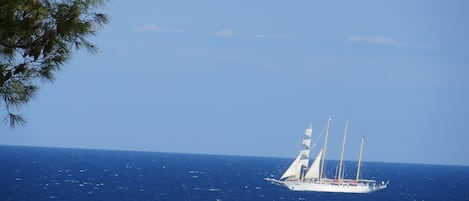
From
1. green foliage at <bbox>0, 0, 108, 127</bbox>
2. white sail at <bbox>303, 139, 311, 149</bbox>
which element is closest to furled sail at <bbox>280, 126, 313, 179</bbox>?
white sail at <bbox>303, 139, 311, 149</bbox>

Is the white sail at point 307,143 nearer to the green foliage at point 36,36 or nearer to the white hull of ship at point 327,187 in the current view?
the white hull of ship at point 327,187

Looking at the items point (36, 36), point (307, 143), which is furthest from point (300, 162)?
point (36, 36)

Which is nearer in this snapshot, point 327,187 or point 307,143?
point 307,143

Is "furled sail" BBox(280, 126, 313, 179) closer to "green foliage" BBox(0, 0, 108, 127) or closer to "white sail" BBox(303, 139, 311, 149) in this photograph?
"white sail" BBox(303, 139, 311, 149)

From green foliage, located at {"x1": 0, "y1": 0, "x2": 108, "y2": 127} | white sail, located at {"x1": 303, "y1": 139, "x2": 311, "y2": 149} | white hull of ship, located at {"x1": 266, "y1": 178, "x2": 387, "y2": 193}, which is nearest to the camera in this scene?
green foliage, located at {"x1": 0, "y1": 0, "x2": 108, "y2": 127}

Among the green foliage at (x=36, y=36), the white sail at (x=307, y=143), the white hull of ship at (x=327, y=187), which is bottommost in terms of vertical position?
the green foliage at (x=36, y=36)

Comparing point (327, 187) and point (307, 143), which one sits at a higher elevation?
point (307, 143)

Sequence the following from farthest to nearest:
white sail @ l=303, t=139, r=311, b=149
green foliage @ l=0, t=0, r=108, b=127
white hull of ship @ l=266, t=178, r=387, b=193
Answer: white sail @ l=303, t=139, r=311, b=149, white hull of ship @ l=266, t=178, r=387, b=193, green foliage @ l=0, t=0, r=108, b=127

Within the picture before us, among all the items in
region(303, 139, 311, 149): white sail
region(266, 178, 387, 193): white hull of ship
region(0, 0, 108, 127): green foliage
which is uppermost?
region(303, 139, 311, 149): white sail

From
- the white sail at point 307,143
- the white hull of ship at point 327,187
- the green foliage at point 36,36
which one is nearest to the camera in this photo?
the green foliage at point 36,36

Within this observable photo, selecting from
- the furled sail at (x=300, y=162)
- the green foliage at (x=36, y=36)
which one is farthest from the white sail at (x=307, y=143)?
the green foliage at (x=36, y=36)

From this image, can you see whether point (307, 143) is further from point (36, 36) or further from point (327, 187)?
point (36, 36)

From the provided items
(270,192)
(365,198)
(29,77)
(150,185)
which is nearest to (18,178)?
(150,185)

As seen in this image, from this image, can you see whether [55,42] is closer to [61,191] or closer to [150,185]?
[61,191]
